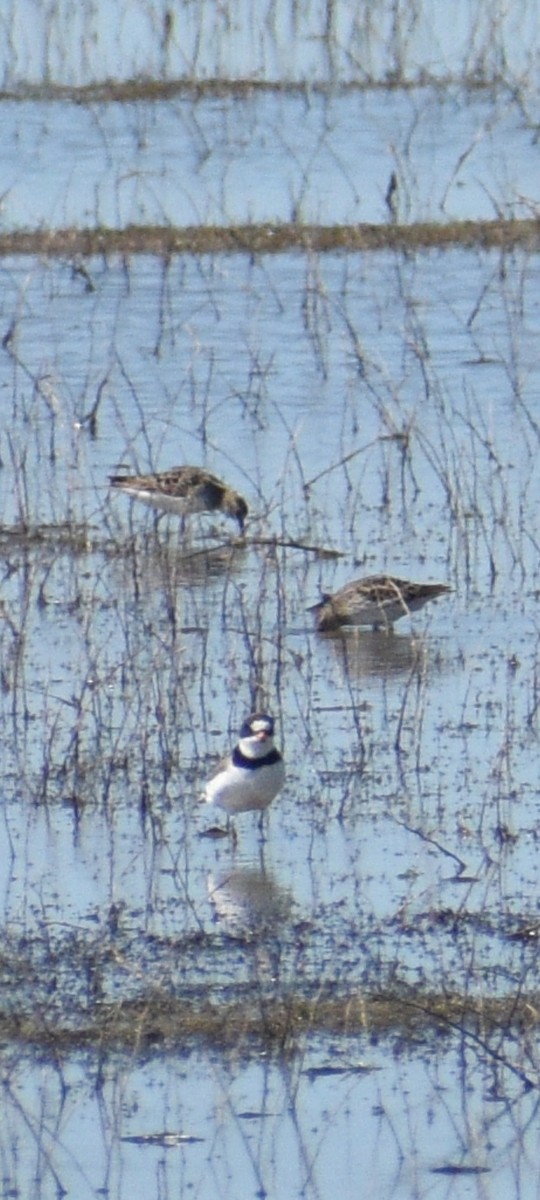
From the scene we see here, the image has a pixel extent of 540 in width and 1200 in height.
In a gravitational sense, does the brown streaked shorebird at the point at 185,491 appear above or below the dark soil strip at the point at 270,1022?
above

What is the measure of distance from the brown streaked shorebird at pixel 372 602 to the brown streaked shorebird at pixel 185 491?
124 centimetres

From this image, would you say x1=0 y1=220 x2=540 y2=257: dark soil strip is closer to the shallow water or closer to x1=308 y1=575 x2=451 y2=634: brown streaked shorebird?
the shallow water

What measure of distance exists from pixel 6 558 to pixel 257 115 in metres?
11.6

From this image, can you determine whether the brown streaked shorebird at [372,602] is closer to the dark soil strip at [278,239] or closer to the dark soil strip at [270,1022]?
the dark soil strip at [270,1022]

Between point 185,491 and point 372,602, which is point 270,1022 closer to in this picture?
point 372,602

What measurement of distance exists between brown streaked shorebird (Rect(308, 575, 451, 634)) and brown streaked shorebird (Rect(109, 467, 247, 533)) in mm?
1245

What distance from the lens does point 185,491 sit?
11.2 m

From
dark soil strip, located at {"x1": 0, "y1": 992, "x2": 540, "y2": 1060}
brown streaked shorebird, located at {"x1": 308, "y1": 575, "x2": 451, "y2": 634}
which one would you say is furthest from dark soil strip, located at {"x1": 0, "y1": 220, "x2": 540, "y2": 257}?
dark soil strip, located at {"x1": 0, "y1": 992, "x2": 540, "y2": 1060}

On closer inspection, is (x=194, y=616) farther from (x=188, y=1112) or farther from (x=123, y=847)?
(x=188, y=1112)

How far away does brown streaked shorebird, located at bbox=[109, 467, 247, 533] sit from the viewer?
36.7 feet

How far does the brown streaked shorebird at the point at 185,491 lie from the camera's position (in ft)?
36.7

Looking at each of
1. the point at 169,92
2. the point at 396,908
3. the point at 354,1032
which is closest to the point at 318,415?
the point at 396,908

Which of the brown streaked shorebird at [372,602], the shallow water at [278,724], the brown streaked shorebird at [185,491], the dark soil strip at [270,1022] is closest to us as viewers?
the shallow water at [278,724]

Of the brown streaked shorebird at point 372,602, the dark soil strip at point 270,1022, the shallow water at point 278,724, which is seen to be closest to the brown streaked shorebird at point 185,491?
the shallow water at point 278,724
